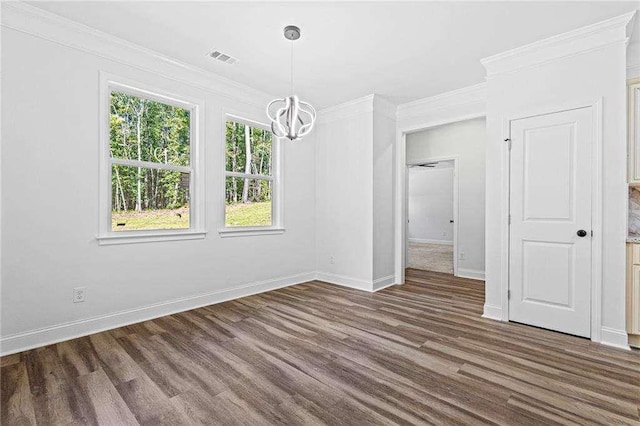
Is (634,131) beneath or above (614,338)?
above

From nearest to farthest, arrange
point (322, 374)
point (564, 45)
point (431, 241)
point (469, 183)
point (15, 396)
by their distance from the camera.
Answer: point (15, 396) < point (322, 374) < point (564, 45) < point (469, 183) < point (431, 241)

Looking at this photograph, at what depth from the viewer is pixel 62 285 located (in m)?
2.79

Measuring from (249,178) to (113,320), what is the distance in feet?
7.72

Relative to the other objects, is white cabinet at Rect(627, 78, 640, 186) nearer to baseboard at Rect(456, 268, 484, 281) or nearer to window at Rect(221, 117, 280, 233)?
baseboard at Rect(456, 268, 484, 281)

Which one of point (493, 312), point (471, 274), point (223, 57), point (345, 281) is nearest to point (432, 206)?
point (471, 274)

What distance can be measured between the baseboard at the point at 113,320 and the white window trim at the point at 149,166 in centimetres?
74

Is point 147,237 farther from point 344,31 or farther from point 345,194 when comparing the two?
point 344,31

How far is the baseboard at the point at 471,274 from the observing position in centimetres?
537

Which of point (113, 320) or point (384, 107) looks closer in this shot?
point (113, 320)

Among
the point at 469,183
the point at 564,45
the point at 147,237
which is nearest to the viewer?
the point at 564,45

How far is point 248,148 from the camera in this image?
14.7 ft

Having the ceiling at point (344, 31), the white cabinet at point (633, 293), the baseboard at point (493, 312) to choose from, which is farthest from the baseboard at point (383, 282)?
the ceiling at point (344, 31)

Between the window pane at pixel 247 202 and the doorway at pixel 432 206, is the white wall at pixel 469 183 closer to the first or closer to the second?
the window pane at pixel 247 202

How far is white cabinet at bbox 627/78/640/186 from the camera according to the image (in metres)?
2.80
